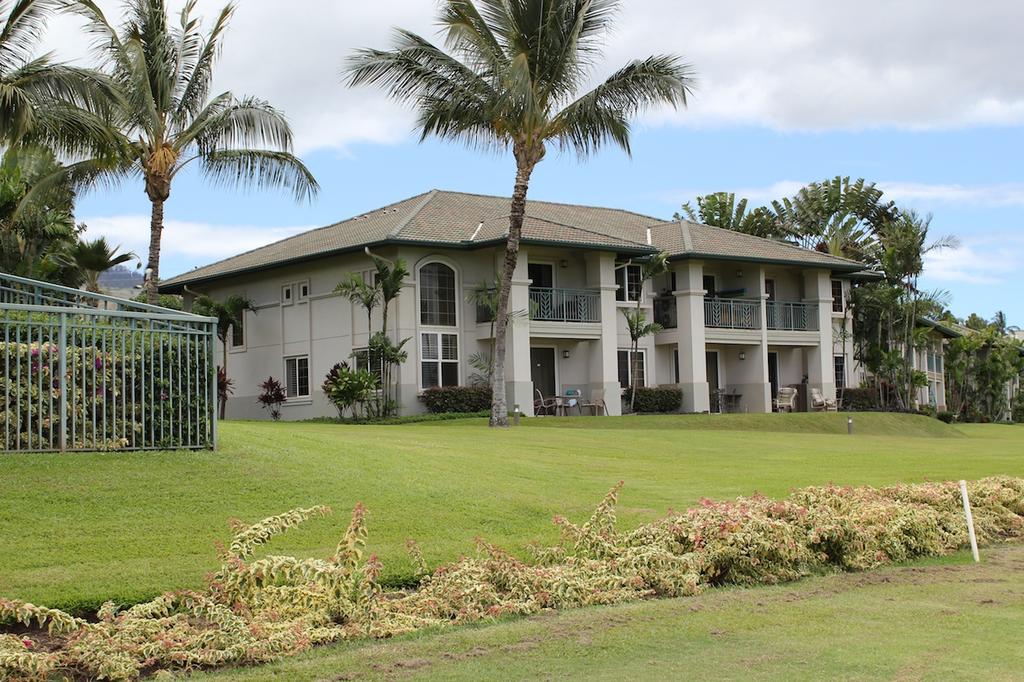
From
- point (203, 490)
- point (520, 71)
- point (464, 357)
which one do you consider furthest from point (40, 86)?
point (464, 357)

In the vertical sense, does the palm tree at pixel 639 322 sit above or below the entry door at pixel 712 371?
above

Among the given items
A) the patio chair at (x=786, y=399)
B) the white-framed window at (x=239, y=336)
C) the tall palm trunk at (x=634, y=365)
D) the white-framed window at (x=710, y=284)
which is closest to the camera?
the tall palm trunk at (x=634, y=365)

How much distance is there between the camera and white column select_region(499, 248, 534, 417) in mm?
35406

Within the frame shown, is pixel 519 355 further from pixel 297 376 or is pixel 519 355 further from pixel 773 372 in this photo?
pixel 773 372

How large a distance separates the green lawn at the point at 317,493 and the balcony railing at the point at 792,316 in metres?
22.9

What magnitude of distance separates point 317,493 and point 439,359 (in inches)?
933

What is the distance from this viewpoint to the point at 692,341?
40.3 m

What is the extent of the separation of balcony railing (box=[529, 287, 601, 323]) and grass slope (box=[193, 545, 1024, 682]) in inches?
1045

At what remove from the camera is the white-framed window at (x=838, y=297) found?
46.6 meters

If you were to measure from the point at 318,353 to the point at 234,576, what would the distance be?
→ 1138 inches

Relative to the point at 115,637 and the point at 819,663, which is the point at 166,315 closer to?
the point at 115,637

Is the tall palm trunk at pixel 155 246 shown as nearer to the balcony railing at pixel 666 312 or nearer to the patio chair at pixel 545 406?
the patio chair at pixel 545 406

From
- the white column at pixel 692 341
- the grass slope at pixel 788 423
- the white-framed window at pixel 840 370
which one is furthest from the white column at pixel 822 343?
the white column at pixel 692 341

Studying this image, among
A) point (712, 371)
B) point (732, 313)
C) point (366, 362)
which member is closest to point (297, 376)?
point (366, 362)
